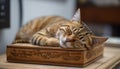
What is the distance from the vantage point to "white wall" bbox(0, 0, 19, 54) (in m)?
1.14

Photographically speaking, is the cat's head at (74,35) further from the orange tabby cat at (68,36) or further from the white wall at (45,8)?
the white wall at (45,8)

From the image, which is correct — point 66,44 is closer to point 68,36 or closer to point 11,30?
point 68,36

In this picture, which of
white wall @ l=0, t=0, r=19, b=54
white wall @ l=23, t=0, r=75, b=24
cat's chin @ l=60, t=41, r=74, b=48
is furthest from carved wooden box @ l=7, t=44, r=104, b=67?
white wall @ l=23, t=0, r=75, b=24

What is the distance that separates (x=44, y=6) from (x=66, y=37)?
61 centimetres

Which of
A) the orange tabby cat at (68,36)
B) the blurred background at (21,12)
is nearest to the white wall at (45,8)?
the blurred background at (21,12)

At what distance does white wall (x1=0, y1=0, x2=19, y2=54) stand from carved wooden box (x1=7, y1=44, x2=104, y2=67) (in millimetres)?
206

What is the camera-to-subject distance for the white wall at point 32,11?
3.81 feet

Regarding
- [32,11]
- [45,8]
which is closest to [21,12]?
[32,11]

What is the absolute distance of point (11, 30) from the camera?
120 cm

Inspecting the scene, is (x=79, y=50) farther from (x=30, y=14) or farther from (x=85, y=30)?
(x=30, y=14)

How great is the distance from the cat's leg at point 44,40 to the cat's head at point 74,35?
0.02 meters

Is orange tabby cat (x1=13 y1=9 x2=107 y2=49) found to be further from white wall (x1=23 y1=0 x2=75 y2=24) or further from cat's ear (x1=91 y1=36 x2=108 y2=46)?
white wall (x1=23 y1=0 x2=75 y2=24)

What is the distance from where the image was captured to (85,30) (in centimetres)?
92

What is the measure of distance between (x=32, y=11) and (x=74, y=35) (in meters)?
0.53
